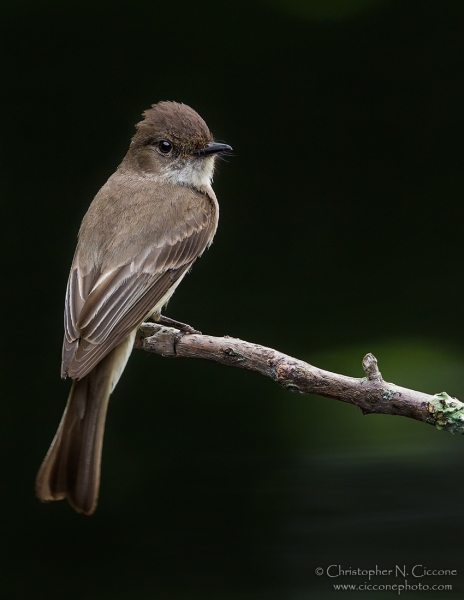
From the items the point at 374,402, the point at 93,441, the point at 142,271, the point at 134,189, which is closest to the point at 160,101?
the point at 134,189

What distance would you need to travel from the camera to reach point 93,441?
8.91 ft

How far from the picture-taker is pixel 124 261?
10.1 feet

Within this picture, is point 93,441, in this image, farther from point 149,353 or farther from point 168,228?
point 168,228

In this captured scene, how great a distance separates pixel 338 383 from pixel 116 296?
95 centimetres

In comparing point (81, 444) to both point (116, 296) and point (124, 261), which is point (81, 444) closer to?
point (116, 296)

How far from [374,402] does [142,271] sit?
3.77 feet

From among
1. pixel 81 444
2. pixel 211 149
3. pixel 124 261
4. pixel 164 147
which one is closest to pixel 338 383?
pixel 81 444

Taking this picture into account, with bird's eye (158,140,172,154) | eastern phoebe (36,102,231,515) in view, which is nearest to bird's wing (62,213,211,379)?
eastern phoebe (36,102,231,515)

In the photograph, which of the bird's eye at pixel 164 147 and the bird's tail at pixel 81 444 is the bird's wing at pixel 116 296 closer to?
the bird's tail at pixel 81 444

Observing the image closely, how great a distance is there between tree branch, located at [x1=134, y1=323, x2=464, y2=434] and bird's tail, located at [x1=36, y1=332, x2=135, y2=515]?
12.3 inches

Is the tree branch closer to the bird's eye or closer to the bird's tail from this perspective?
the bird's tail

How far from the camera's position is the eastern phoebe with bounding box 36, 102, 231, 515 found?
8.78 feet

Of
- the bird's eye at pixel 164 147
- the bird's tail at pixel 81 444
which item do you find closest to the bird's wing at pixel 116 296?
the bird's tail at pixel 81 444

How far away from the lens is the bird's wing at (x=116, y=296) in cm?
273
